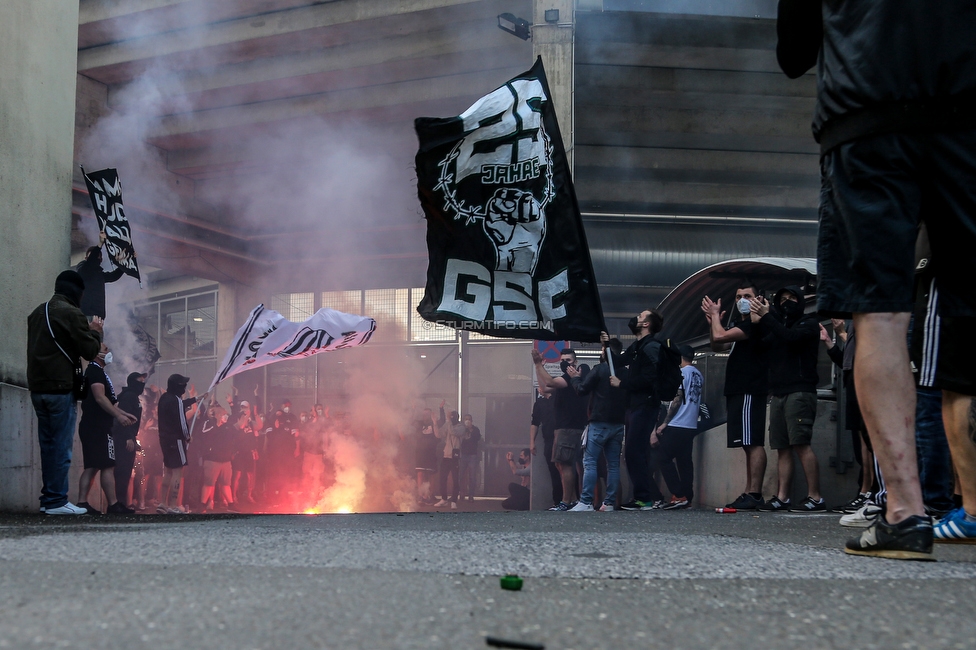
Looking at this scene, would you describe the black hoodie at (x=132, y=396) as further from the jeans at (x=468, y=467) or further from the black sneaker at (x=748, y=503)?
the jeans at (x=468, y=467)

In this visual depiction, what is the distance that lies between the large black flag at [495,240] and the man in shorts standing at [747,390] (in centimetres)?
175

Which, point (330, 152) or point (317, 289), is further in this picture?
point (317, 289)

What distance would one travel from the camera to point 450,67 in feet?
46.4

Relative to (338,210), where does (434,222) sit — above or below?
below

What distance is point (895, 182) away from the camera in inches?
95.0

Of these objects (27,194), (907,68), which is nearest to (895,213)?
(907,68)

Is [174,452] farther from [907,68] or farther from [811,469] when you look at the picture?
[907,68]

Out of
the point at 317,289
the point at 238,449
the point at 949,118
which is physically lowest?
the point at 238,449

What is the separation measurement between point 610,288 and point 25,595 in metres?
14.0

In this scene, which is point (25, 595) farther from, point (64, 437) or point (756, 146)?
point (756, 146)

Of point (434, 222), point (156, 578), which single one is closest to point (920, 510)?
point (156, 578)

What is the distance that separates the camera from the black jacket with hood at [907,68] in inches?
94.0

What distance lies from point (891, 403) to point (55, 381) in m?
5.19

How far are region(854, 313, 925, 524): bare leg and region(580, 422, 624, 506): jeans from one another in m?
5.97
